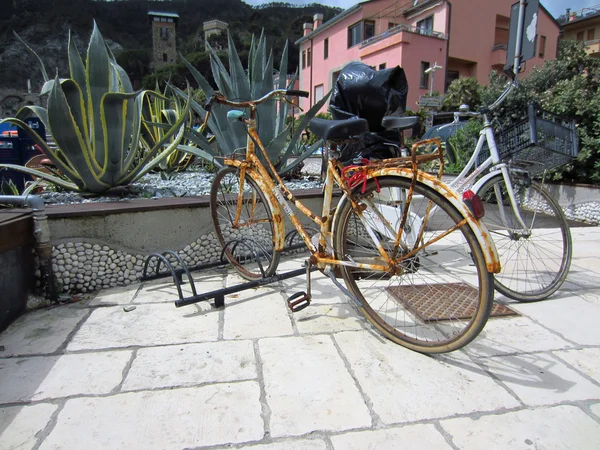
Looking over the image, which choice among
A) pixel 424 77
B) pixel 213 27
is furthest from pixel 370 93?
pixel 213 27

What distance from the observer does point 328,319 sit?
7.70ft

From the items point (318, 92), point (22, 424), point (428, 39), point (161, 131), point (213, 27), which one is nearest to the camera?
point (22, 424)

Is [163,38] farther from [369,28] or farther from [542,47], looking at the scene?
[542,47]

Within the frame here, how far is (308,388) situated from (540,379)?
1067 millimetres

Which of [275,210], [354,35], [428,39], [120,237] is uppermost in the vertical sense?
[354,35]

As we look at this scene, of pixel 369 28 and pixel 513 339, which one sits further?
pixel 369 28

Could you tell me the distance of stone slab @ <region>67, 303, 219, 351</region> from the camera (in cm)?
211

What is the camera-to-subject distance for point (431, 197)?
1732mm

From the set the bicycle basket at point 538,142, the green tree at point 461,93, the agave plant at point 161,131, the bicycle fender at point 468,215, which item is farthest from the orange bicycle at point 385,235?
the green tree at point 461,93

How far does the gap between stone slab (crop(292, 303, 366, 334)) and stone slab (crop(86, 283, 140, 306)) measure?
1.23 meters

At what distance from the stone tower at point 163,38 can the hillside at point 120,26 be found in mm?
2021

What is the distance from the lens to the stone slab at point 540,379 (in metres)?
1.62

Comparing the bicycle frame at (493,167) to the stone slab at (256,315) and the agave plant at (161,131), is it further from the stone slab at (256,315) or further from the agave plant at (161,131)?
the agave plant at (161,131)

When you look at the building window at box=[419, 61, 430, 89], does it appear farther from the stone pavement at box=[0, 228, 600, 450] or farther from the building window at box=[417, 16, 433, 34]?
the stone pavement at box=[0, 228, 600, 450]
